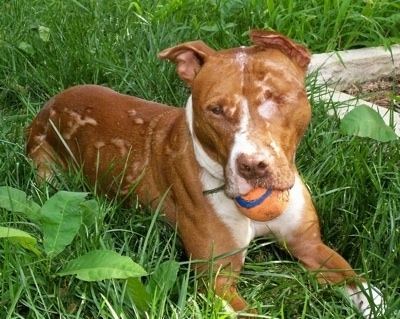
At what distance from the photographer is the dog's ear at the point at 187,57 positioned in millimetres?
3697

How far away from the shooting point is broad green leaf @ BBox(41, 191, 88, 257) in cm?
326

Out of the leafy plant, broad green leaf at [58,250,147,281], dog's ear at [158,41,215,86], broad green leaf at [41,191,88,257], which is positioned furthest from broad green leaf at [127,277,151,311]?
dog's ear at [158,41,215,86]

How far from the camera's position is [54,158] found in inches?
172

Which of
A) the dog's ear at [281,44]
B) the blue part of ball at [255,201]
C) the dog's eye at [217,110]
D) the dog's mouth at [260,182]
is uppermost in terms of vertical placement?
the dog's ear at [281,44]

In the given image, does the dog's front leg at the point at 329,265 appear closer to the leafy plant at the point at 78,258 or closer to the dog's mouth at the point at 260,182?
the dog's mouth at the point at 260,182

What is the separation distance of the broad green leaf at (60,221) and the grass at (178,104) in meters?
0.09

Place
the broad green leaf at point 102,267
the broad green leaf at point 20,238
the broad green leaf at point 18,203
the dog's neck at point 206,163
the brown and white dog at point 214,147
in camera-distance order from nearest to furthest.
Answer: the broad green leaf at point 102,267, the broad green leaf at point 20,238, the brown and white dog at point 214,147, the broad green leaf at point 18,203, the dog's neck at point 206,163

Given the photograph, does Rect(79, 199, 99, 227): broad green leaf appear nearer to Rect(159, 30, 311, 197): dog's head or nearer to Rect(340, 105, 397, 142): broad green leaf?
Rect(159, 30, 311, 197): dog's head

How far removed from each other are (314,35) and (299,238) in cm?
203

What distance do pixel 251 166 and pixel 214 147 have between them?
0.37 m

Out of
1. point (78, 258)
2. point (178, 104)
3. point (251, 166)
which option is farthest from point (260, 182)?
point (178, 104)

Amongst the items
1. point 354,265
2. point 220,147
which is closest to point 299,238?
point 354,265

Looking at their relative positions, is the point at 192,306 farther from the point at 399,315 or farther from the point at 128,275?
the point at 399,315

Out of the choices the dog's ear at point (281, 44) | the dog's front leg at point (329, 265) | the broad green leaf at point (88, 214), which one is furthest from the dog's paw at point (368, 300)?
the broad green leaf at point (88, 214)
